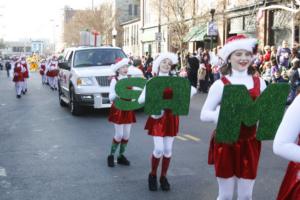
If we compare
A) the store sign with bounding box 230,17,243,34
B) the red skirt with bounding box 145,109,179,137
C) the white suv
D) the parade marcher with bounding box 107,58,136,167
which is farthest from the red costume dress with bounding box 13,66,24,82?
the red skirt with bounding box 145,109,179,137

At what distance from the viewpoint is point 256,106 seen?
3.67 meters

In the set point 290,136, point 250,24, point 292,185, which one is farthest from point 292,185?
point 250,24

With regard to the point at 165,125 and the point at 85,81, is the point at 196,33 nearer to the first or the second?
the point at 85,81

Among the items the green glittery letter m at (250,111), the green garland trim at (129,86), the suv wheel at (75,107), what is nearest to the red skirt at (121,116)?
the green garland trim at (129,86)

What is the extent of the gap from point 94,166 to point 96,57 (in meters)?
7.43

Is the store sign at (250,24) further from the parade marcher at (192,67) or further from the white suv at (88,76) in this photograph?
the white suv at (88,76)

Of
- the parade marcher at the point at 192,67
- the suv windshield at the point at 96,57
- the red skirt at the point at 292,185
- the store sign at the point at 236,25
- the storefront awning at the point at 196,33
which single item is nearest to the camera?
the red skirt at the point at 292,185

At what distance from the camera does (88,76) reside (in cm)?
1317

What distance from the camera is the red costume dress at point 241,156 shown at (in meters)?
3.94

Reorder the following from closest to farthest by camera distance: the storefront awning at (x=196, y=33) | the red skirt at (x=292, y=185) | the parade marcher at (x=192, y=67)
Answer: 1. the red skirt at (x=292, y=185)
2. the parade marcher at (x=192, y=67)
3. the storefront awning at (x=196, y=33)

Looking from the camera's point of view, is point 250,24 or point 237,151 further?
point 250,24

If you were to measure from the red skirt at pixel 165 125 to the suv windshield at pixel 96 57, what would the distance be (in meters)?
8.58

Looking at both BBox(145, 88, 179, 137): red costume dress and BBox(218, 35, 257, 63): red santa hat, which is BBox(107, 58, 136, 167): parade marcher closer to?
BBox(145, 88, 179, 137): red costume dress

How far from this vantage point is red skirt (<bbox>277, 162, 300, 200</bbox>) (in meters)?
2.43
